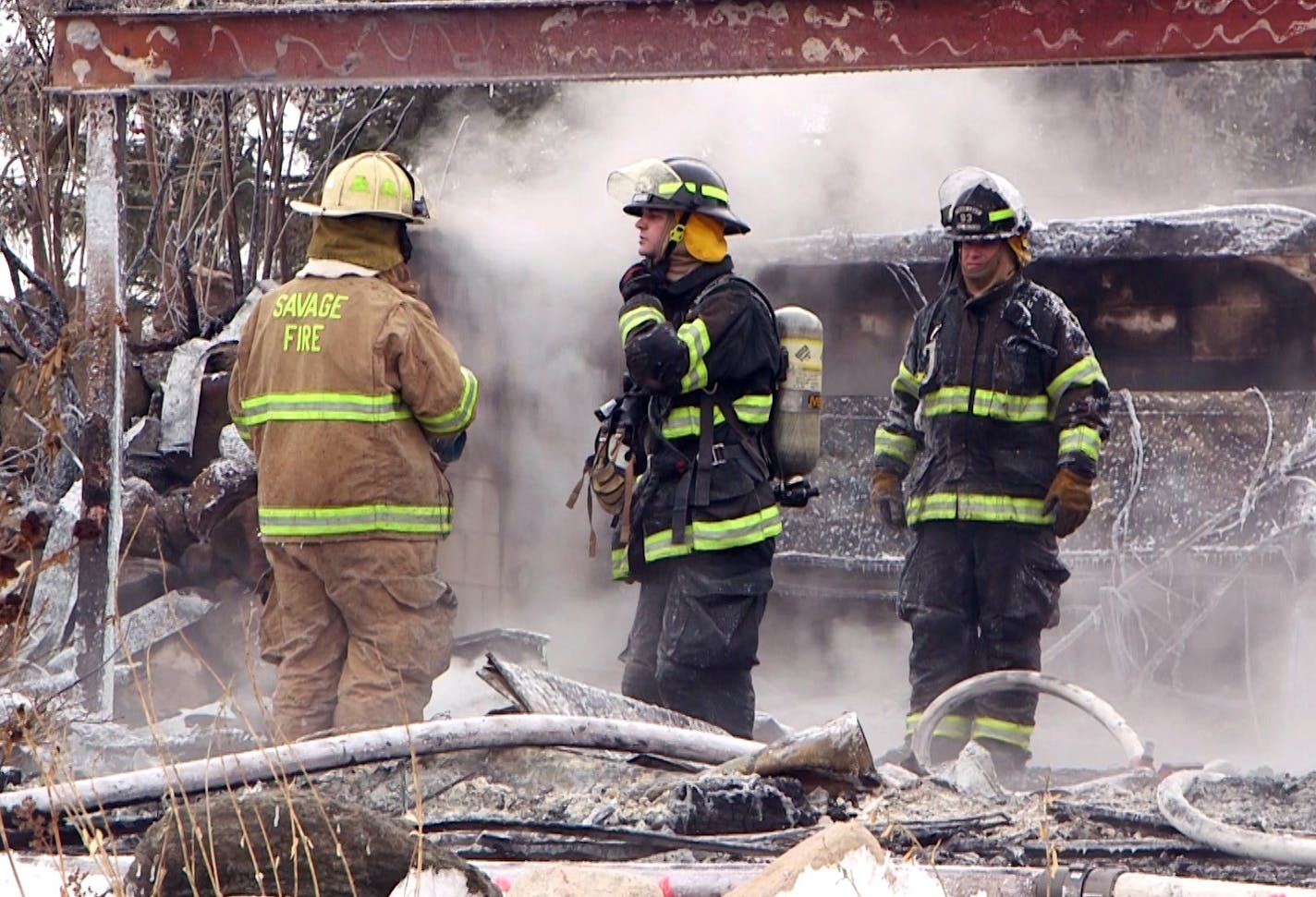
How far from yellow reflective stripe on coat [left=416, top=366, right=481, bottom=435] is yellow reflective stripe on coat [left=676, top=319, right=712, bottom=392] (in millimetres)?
667

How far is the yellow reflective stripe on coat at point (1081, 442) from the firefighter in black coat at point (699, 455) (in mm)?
970

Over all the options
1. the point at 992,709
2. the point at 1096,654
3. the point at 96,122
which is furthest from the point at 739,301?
the point at 1096,654

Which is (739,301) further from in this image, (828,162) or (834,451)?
(828,162)

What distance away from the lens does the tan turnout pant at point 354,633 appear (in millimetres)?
5875

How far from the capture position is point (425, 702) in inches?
240

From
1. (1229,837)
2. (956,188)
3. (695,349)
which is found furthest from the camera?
(956,188)

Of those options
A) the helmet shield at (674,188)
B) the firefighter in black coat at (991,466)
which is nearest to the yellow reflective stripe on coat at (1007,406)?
the firefighter in black coat at (991,466)

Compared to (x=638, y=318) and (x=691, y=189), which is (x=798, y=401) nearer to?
(x=638, y=318)

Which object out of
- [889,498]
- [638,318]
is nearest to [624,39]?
[638,318]

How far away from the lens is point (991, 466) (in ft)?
21.4

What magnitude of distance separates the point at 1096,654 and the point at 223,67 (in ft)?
15.1

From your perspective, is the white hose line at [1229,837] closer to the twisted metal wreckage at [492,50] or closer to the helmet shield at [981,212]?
the twisted metal wreckage at [492,50]

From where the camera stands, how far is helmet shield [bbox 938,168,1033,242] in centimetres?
652

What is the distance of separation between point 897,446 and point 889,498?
0.63ft
